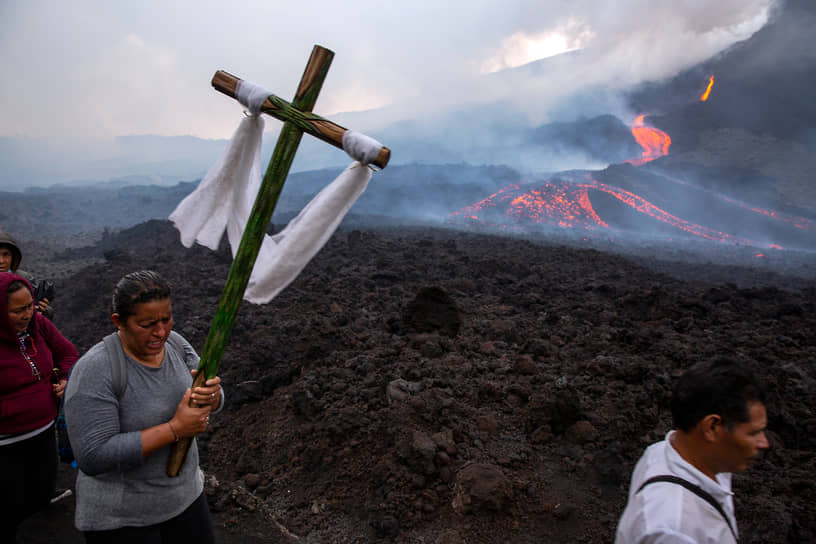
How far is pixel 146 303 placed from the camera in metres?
1.63

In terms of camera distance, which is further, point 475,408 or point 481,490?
point 475,408

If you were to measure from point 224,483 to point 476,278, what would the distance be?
6.32m

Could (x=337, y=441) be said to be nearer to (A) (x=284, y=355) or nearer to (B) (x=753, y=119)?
(A) (x=284, y=355)

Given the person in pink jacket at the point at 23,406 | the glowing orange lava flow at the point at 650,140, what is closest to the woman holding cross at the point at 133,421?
the person in pink jacket at the point at 23,406

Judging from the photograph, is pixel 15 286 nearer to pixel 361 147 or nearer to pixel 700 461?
pixel 361 147

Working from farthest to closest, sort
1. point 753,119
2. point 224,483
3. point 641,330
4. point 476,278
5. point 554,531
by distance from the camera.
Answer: point 753,119 < point 476,278 < point 641,330 < point 224,483 < point 554,531

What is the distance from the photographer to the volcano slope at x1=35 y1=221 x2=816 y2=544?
126 inches

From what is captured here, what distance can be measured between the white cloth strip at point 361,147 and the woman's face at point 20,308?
1964mm

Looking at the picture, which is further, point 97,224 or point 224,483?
point 97,224

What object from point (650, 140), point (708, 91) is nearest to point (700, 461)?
point (708, 91)

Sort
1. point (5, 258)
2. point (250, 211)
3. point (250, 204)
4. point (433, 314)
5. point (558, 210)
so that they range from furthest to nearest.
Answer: point (558, 210), point (433, 314), point (5, 258), point (250, 204), point (250, 211)

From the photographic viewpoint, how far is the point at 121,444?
1532 mm

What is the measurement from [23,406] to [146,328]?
4.38 ft

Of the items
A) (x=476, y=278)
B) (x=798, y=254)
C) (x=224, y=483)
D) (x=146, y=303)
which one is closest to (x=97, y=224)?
(x=476, y=278)
